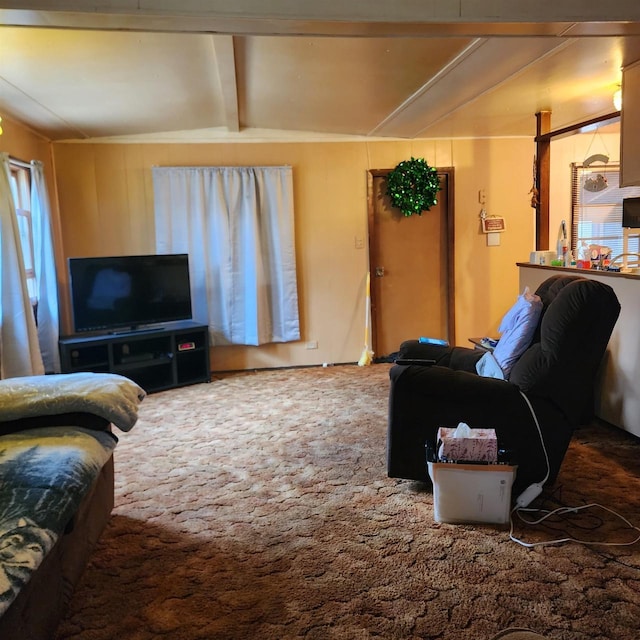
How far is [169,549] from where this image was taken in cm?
231

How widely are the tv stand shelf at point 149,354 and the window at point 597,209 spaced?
A: 13.3ft

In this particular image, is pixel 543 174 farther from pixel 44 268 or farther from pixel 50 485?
pixel 50 485

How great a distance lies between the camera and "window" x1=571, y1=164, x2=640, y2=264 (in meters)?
5.99

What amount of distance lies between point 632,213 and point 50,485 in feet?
12.4

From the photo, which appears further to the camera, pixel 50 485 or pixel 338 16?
pixel 338 16

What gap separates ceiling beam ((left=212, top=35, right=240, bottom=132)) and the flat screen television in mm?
1353

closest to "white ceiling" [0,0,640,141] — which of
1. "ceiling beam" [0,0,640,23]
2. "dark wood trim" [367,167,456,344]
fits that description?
"ceiling beam" [0,0,640,23]

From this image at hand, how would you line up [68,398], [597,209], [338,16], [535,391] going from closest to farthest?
1. [68,398]
2. [338,16]
3. [535,391]
4. [597,209]

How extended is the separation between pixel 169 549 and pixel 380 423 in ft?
6.05

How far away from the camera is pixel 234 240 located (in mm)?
5422

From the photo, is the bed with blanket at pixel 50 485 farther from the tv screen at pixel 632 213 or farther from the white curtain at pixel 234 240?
the tv screen at pixel 632 213

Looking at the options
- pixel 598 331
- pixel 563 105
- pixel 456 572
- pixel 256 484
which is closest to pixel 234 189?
pixel 563 105

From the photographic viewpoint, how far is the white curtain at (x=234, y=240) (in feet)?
17.5

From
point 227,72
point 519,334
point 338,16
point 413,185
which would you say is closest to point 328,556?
point 519,334
